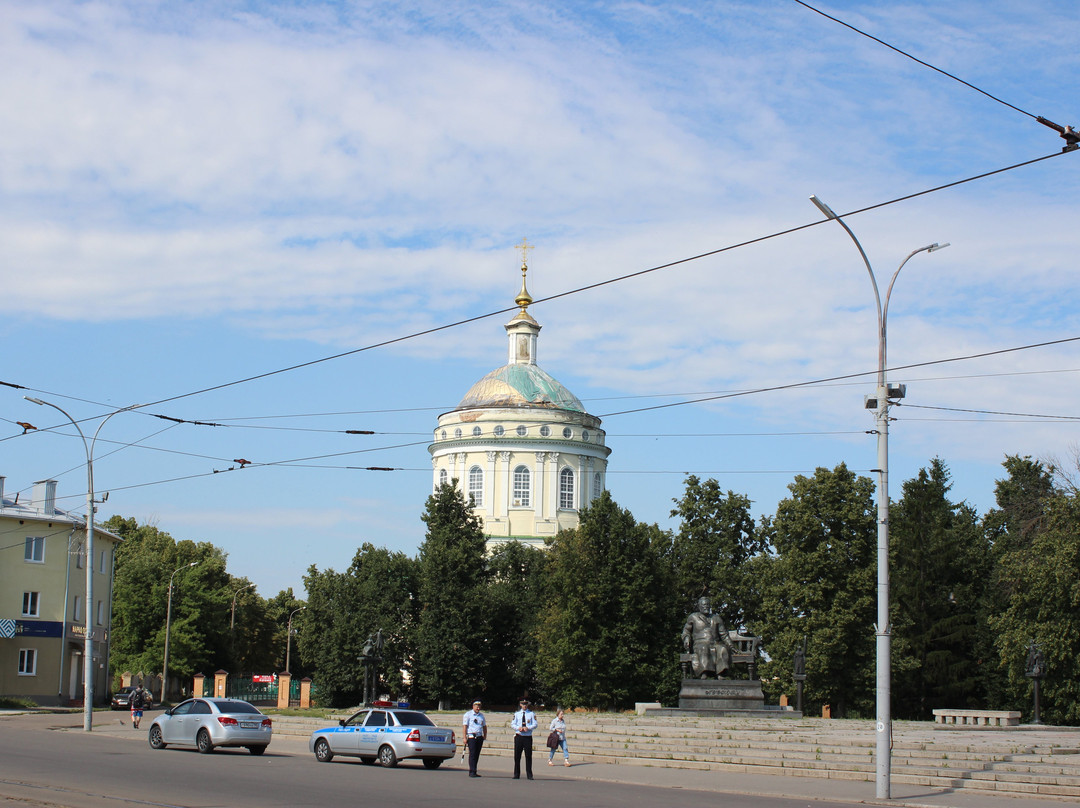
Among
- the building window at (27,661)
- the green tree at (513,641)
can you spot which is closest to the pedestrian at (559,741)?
the green tree at (513,641)

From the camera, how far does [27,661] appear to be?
55.8 meters

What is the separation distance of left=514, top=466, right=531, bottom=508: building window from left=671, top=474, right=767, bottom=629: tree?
21.4 meters

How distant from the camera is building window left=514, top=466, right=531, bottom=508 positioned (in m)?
84.9

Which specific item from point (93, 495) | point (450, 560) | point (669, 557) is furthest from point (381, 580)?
point (93, 495)

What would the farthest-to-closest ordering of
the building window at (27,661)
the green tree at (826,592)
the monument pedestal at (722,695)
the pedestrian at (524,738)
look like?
the building window at (27,661) < the green tree at (826,592) < the monument pedestal at (722,695) < the pedestrian at (524,738)

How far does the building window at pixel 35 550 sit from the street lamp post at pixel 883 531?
47.4 metres

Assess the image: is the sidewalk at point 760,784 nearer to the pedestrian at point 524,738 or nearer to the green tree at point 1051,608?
the pedestrian at point 524,738

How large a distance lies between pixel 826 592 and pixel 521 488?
35.1 m

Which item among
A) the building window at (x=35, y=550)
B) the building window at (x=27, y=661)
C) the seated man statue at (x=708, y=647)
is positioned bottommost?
the building window at (x=27, y=661)

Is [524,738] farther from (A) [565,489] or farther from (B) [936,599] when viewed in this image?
(A) [565,489]

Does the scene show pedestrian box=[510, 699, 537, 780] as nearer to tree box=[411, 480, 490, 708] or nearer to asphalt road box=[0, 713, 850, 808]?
asphalt road box=[0, 713, 850, 808]

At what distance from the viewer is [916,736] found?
2945 centimetres

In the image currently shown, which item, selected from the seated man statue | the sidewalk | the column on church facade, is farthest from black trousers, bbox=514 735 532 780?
the column on church facade

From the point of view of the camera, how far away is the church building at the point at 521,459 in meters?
84.6
